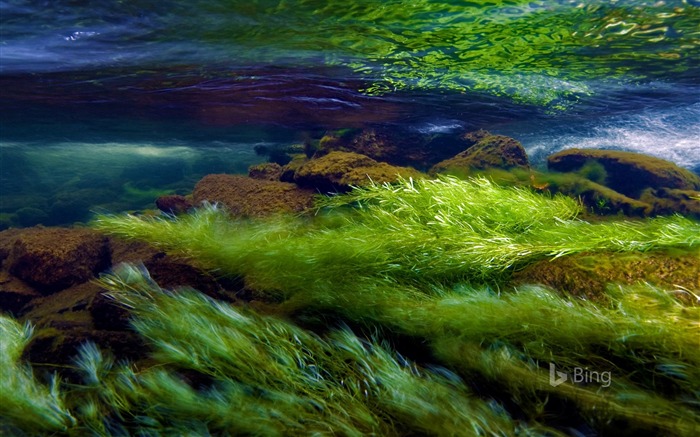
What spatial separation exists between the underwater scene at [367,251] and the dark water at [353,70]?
7 centimetres

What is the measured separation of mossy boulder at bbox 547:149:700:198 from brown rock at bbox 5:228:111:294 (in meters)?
10.3

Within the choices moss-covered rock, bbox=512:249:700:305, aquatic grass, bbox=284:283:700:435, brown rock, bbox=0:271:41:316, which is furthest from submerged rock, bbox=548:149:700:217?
brown rock, bbox=0:271:41:316

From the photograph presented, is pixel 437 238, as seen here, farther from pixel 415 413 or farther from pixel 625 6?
pixel 625 6

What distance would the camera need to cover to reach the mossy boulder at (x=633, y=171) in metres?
9.55

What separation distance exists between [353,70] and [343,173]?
3.58 meters

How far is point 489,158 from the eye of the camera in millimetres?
9258

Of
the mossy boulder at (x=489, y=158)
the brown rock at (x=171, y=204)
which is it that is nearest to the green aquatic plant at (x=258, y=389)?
the brown rock at (x=171, y=204)

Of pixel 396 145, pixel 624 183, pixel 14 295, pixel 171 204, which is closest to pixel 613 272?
pixel 14 295

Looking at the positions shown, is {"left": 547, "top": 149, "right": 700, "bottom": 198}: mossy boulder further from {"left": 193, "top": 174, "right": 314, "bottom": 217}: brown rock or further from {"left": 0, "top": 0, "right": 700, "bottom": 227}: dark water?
{"left": 193, "top": 174, "right": 314, "bottom": 217}: brown rock

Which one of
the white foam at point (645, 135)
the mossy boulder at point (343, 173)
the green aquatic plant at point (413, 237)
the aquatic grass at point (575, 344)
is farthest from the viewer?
the white foam at point (645, 135)

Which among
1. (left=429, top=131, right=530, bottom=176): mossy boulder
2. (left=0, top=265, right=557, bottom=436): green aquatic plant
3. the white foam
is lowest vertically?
the white foam

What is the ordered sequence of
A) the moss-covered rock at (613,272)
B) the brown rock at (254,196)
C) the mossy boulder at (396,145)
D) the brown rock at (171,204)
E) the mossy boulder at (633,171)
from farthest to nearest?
1. the mossy boulder at (396,145)
2. the mossy boulder at (633,171)
3. the brown rock at (171,204)
4. the brown rock at (254,196)
5. the moss-covered rock at (613,272)

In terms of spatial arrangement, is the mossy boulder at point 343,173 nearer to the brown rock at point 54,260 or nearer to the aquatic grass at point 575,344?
the brown rock at point 54,260
